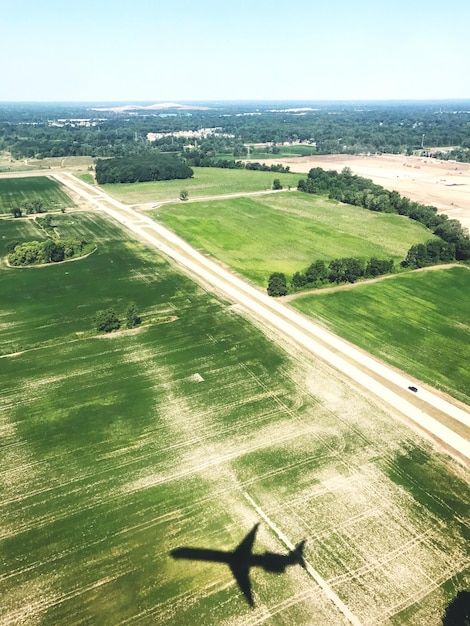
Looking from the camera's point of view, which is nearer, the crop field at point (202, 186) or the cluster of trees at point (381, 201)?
the cluster of trees at point (381, 201)

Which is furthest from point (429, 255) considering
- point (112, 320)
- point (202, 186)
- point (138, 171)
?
point (138, 171)

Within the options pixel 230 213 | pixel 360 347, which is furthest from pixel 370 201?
pixel 360 347

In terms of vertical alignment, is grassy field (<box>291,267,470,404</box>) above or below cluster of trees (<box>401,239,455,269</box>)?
below

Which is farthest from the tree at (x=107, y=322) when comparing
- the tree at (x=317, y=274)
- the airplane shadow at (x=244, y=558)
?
the airplane shadow at (x=244, y=558)

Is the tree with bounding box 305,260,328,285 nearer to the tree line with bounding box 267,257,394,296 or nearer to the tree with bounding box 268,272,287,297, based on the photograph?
the tree line with bounding box 267,257,394,296

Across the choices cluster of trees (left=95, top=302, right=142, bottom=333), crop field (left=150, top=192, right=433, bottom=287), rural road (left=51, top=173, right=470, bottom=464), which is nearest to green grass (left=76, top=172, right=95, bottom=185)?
crop field (left=150, top=192, right=433, bottom=287)

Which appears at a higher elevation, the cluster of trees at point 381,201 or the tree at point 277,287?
the cluster of trees at point 381,201

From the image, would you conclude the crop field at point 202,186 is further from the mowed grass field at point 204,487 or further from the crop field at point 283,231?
the mowed grass field at point 204,487

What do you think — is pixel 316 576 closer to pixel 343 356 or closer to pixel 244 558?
pixel 244 558
